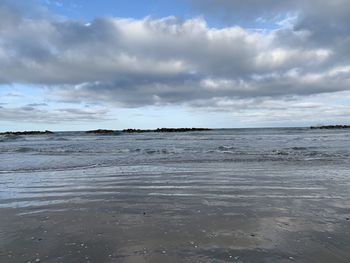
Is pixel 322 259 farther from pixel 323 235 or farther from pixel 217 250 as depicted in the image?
pixel 217 250

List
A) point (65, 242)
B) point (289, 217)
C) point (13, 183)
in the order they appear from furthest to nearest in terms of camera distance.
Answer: point (13, 183) < point (289, 217) < point (65, 242)

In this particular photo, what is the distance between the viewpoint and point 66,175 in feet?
42.5

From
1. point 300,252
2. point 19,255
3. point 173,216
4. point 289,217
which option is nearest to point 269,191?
point 289,217

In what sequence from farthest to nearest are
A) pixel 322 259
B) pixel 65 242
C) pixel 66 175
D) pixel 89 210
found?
pixel 66 175 → pixel 89 210 → pixel 65 242 → pixel 322 259

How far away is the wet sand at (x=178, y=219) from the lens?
479cm

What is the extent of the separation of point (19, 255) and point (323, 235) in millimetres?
4644

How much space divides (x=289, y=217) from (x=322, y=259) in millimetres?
2003

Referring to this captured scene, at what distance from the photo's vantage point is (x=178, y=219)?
645cm

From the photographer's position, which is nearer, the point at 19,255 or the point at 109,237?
the point at 19,255

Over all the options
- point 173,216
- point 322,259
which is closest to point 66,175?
point 173,216

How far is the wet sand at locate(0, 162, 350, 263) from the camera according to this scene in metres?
4.79

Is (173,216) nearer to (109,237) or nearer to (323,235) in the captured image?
(109,237)

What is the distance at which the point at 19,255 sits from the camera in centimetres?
476

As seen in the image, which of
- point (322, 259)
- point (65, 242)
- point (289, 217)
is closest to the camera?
point (322, 259)
